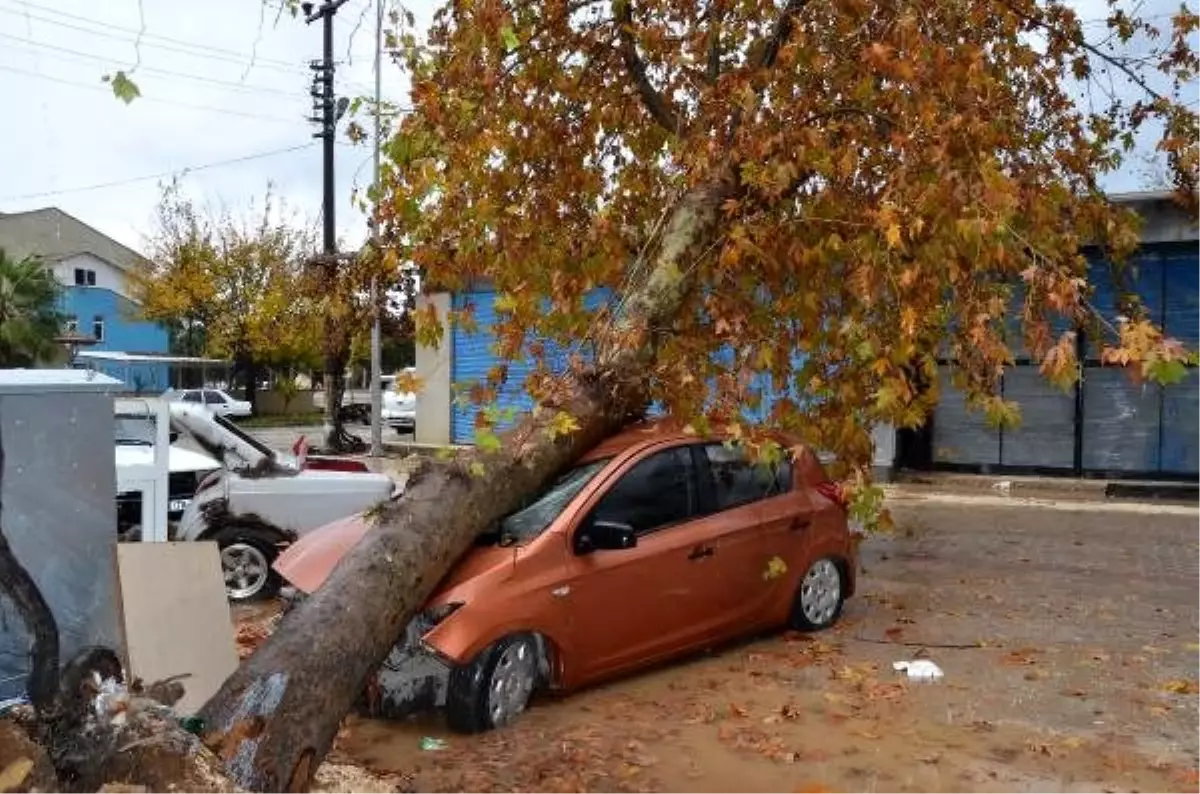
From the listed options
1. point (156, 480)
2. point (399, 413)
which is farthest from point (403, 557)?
point (399, 413)

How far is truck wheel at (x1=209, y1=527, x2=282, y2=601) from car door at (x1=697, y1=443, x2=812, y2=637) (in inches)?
151

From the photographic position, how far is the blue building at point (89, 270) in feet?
187

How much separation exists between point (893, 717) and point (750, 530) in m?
1.57

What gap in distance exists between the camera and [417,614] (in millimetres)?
5465

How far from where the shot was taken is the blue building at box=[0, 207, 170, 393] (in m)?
57.1

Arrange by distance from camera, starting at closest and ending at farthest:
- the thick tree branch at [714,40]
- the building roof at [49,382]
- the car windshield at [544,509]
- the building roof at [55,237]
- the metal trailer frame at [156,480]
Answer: the building roof at [49,382] < the car windshield at [544,509] < the thick tree branch at [714,40] < the metal trailer frame at [156,480] < the building roof at [55,237]

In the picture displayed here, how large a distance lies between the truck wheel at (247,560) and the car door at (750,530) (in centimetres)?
383

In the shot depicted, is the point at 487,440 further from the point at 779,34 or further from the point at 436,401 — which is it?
the point at 436,401

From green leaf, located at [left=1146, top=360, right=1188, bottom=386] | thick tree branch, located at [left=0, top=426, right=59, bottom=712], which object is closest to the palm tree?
thick tree branch, located at [left=0, top=426, right=59, bottom=712]

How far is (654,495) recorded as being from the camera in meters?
6.61

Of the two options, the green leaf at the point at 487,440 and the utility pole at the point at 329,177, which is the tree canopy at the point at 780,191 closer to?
the green leaf at the point at 487,440

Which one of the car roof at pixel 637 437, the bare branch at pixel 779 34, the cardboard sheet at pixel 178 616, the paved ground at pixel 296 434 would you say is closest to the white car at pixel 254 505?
the car roof at pixel 637 437

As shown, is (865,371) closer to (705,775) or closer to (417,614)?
(705,775)

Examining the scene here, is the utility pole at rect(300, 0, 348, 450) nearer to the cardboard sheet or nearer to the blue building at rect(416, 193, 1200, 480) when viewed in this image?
the blue building at rect(416, 193, 1200, 480)
